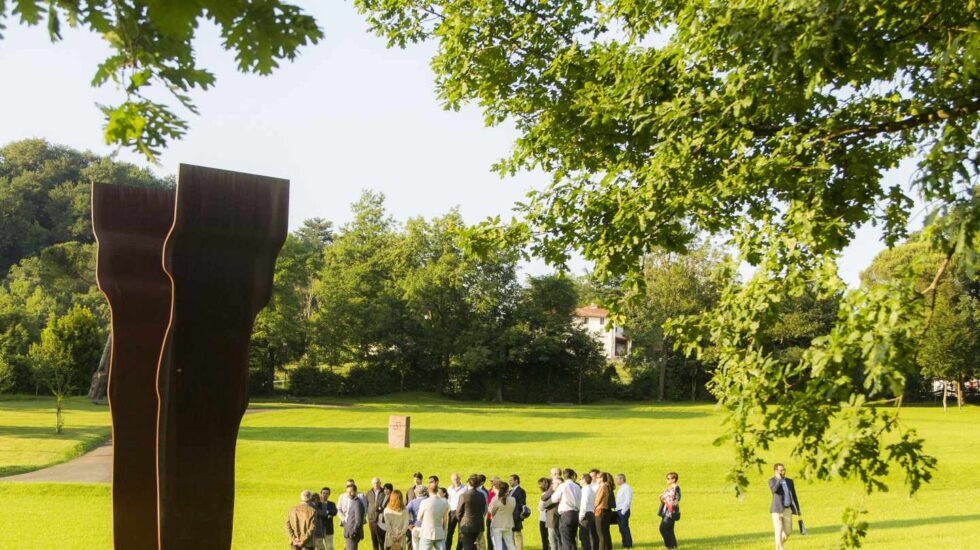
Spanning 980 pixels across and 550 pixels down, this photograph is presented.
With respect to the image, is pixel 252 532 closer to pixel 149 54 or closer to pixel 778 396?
pixel 778 396

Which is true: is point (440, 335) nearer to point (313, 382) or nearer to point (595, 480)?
point (313, 382)

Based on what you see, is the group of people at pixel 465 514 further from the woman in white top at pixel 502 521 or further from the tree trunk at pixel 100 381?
the tree trunk at pixel 100 381

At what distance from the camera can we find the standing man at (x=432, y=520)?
13.3 m

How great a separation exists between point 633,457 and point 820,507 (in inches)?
289

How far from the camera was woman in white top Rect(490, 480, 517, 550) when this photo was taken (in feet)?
46.1

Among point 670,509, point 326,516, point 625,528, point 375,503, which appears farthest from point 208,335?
point 625,528

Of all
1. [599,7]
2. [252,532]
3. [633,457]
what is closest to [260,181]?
[599,7]

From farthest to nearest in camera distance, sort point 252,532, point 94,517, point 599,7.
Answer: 1. point 94,517
2. point 252,532
3. point 599,7

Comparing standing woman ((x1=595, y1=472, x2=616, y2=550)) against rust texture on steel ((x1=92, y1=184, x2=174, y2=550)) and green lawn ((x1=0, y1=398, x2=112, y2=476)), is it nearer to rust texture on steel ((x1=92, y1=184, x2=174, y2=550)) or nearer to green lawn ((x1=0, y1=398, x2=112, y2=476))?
rust texture on steel ((x1=92, y1=184, x2=174, y2=550))

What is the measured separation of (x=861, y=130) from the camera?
796 centimetres

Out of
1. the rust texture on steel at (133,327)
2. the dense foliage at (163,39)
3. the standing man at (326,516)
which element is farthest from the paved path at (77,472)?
the dense foliage at (163,39)

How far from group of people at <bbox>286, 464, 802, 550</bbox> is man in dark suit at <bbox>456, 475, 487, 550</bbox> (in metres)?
0.02

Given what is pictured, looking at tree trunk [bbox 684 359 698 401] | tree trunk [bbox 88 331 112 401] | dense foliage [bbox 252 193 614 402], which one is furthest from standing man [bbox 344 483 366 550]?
tree trunk [bbox 684 359 698 401]

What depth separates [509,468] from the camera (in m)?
26.1
